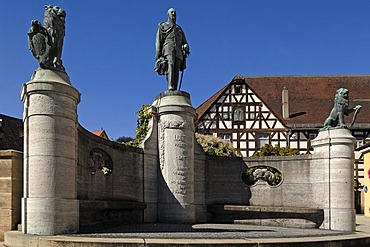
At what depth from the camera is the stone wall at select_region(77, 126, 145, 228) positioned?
9242 mm

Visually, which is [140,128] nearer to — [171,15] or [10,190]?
[171,15]

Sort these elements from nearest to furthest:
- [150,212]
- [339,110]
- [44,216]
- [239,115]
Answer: [44,216], [150,212], [339,110], [239,115]

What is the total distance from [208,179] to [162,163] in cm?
153

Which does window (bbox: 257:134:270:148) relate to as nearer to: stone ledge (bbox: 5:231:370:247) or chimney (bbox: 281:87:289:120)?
chimney (bbox: 281:87:289:120)

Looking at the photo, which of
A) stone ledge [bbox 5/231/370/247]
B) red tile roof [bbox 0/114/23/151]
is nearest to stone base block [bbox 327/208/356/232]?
stone ledge [bbox 5/231/370/247]

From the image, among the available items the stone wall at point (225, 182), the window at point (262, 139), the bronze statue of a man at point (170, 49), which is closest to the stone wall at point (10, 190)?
the bronze statue of a man at point (170, 49)

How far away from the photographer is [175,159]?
11812mm

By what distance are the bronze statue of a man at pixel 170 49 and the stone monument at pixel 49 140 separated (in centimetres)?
→ 387

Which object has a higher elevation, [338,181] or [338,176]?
[338,176]

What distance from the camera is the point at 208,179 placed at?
12812mm

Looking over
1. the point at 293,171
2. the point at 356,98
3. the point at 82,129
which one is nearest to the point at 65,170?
the point at 82,129

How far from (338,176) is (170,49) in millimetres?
5174

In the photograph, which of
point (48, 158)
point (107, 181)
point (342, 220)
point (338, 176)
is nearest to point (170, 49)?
point (107, 181)

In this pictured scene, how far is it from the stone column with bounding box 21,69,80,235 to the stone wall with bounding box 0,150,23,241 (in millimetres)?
597
